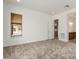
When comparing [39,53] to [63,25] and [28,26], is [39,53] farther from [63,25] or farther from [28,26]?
[63,25]

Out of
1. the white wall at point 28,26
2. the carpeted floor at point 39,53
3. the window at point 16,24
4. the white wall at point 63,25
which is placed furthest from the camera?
the white wall at point 63,25

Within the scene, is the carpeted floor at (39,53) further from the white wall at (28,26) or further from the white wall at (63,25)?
the white wall at (63,25)

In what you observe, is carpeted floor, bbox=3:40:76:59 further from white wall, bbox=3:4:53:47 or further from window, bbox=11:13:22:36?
window, bbox=11:13:22:36

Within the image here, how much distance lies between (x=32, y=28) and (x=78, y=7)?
5.59m

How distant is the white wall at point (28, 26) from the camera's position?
489 centimetres

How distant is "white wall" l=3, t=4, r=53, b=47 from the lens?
4887mm

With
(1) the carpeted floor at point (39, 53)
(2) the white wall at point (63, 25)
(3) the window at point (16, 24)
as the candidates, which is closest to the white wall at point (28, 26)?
(3) the window at point (16, 24)

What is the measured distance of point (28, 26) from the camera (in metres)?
6.07

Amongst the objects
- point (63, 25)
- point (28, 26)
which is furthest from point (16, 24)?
point (63, 25)

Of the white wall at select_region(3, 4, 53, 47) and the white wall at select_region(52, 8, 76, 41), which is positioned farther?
the white wall at select_region(52, 8, 76, 41)

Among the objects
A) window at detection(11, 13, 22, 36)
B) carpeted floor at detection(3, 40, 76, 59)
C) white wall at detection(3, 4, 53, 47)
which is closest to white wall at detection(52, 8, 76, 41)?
white wall at detection(3, 4, 53, 47)

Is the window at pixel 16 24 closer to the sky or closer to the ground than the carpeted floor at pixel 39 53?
closer to the sky

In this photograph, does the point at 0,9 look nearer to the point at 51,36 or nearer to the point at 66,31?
the point at 66,31

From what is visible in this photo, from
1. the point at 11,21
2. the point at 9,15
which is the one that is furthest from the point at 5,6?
the point at 11,21
